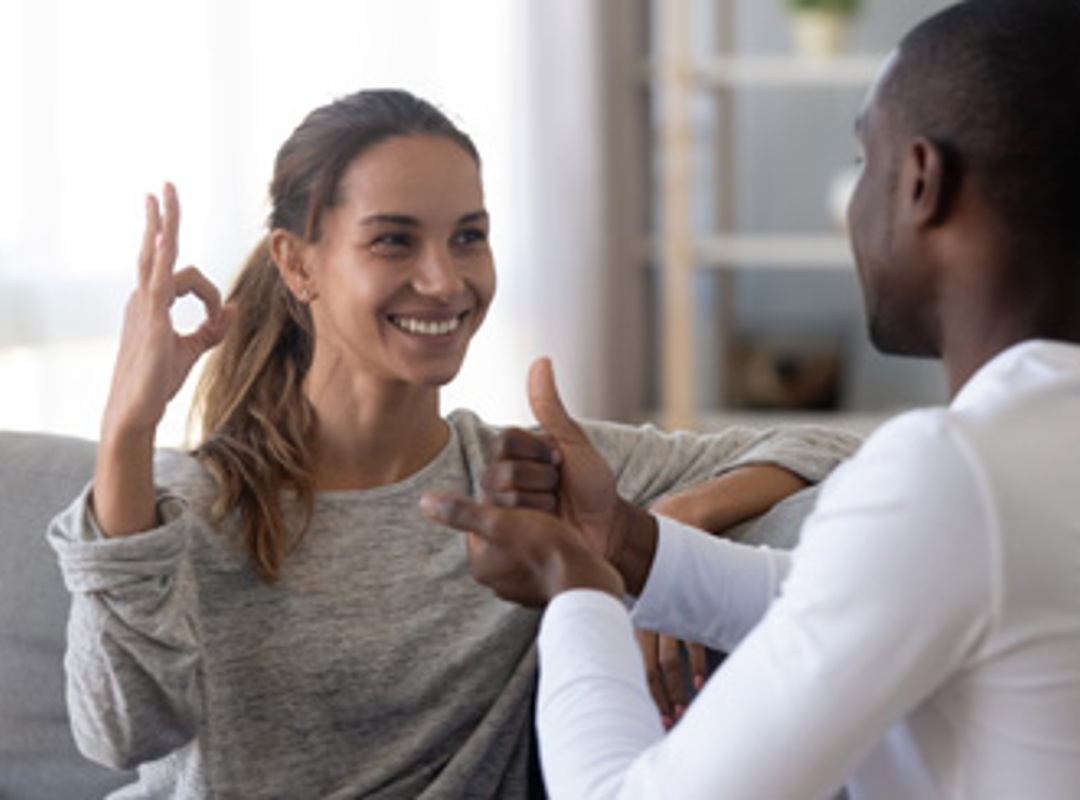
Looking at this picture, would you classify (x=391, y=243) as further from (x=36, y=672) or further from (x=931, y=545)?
(x=931, y=545)

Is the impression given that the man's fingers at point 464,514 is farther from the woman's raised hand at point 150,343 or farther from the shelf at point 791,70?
the shelf at point 791,70

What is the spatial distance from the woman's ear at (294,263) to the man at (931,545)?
0.70 metres

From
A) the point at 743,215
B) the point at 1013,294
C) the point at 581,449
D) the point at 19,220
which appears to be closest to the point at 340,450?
the point at 581,449

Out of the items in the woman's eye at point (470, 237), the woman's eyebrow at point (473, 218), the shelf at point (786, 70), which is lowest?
the woman's eye at point (470, 237)

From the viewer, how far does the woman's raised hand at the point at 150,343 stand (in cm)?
156

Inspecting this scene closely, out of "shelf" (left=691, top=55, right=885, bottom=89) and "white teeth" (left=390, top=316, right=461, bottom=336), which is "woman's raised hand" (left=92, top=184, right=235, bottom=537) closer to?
"white teeth" (left=390, top=316, right=461, bottom=336)

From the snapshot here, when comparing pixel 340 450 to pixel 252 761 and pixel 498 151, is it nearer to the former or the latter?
pixel 252 761

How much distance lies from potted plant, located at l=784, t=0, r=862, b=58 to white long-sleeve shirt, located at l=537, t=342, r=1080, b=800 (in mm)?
3454

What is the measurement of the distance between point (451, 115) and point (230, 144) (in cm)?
166

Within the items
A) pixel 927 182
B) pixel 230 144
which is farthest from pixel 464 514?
pixel 230 144

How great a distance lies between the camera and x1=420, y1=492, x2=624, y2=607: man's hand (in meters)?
1.25

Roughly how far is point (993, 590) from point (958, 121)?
31 cm

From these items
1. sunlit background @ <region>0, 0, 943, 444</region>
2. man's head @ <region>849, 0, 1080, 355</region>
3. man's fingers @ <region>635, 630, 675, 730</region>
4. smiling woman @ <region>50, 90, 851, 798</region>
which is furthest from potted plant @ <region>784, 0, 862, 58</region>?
man's head @ <region>849, 0, 1080, 355</region>

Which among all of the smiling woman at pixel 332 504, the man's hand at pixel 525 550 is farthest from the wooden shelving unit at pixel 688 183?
the man's hand at pixel 525 550
